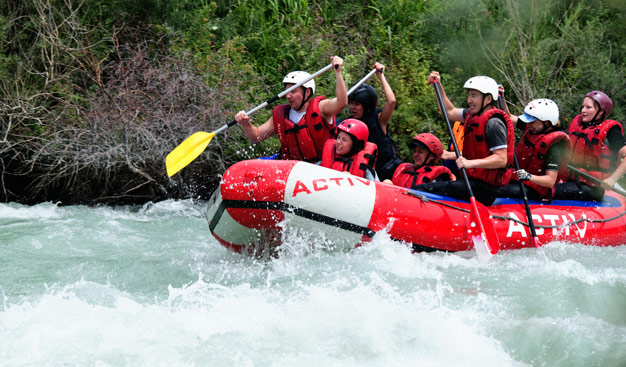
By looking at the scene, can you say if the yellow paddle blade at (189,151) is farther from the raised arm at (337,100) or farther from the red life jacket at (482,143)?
the red life jacket at (482,143)

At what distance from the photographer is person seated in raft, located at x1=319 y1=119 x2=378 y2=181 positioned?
537 centimetres

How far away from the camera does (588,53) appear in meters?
9.06

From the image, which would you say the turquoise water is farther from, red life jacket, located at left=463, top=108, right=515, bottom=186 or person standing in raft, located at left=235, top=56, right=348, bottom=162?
person standing in raft, located at left=235, top=56, right=348, bottom=162

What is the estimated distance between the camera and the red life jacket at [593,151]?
6.27 m

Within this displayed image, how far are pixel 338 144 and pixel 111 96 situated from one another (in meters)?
3.17

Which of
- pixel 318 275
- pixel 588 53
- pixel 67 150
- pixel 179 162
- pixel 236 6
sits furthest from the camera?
pixel 236 6

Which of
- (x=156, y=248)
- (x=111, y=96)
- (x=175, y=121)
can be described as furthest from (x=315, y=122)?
(x=111, y=96)

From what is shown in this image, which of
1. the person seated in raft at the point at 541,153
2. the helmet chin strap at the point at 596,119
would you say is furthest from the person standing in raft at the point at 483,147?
the helmet chin strap at the point at 596,119

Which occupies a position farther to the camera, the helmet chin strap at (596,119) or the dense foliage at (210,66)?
the dense foliage at (210,66)

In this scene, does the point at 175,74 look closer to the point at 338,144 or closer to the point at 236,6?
the point at 236,6

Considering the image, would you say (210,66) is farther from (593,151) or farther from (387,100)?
(593,151)

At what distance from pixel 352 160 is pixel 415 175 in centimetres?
56

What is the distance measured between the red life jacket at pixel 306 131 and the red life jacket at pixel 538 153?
154cm

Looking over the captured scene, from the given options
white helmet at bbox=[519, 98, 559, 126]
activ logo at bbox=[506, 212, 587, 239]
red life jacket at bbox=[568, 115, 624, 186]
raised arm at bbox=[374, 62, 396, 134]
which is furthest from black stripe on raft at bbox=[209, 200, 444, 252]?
red life jacket at bbox=[568, 115, 624, 186]
